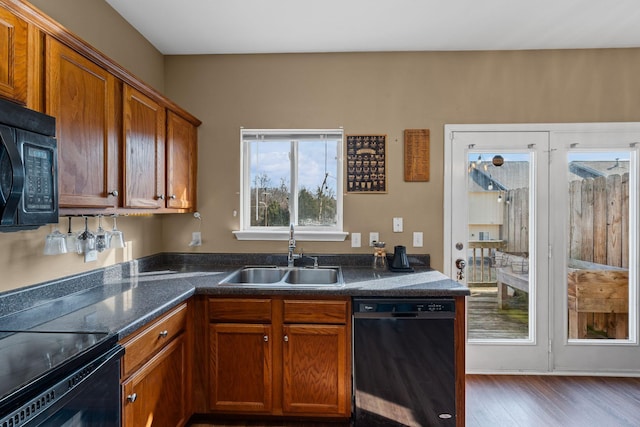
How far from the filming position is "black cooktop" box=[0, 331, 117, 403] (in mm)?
950

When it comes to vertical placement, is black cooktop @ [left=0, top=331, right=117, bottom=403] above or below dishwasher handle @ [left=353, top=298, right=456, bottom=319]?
above

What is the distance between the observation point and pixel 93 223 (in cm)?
204

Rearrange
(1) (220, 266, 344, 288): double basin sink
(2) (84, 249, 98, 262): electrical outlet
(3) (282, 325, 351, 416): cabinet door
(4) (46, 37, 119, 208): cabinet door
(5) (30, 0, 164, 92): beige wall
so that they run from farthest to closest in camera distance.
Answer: (1) (220, 266, 344, 288): double basin sink < (3) (282, 325, 351, 416): cabinet door < (2) (84, 249, 98, 262): electrical outlet < (5) (30, 0, 164, 92): beige wall < (4) (46, 37, 119, 208): cabinet door

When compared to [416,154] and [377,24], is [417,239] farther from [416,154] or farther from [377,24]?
[377,24]

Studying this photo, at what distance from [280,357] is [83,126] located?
1610 mm

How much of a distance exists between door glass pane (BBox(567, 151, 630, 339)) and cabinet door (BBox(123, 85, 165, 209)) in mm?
3079

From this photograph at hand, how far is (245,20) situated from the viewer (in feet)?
7.77

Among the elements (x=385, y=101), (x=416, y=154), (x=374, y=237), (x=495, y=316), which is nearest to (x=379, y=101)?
(x=385, y=101)

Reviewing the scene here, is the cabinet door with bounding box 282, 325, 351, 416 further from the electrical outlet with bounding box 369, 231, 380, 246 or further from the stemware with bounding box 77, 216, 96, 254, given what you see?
the stemware with bounding box 77, 216, 96, 254

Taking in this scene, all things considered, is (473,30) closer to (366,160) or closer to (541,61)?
(541,61)

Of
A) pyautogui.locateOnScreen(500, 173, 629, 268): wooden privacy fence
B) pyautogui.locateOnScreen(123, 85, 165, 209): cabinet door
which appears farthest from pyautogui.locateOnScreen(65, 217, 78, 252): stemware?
pyautogui.locateOnScreen(500, 173, 629, 268): wooden privacy fence

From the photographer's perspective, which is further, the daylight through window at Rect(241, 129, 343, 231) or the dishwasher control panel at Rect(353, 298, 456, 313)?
the daylight through window at Rect(241, 129, 343, 231)

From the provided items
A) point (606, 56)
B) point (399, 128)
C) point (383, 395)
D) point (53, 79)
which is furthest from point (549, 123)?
point (53, 79)

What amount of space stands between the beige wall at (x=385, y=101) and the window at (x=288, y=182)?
0.10m
